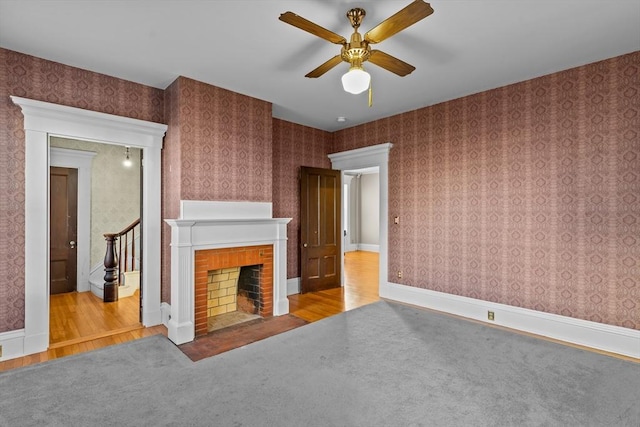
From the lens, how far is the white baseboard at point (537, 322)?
119 inches

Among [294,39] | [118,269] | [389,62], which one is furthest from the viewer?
[118,269]

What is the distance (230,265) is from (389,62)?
276cm

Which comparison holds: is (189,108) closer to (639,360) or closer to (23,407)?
(23,407)

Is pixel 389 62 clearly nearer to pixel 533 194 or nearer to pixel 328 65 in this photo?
pixel 328 65

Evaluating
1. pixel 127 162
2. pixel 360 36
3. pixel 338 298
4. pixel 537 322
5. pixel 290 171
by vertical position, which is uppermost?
pixel 360 36

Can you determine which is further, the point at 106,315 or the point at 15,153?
the point at 106,315

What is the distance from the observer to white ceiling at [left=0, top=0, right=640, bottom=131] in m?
2.34

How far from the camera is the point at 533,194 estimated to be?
3582mm

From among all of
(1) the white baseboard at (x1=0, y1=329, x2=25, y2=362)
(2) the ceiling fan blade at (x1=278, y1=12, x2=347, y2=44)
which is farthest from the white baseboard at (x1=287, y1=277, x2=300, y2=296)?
(2) the ceiling fan blade at (x1=278, y1=12, x2=347, y2=44)

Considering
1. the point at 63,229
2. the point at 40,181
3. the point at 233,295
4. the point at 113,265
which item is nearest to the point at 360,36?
the point at 40,181

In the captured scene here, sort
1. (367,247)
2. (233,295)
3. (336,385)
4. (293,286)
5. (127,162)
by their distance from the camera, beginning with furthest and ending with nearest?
(367,247) < (127,162) < (293,286) < (233,295) < (336,385)

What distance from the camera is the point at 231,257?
3762 millimetres

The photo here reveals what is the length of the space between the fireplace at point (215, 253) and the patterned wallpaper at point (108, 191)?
2938 mm

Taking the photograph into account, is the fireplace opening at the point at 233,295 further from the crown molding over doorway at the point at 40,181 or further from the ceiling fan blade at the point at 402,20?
the ceiling fan blade at the point at 402,20
